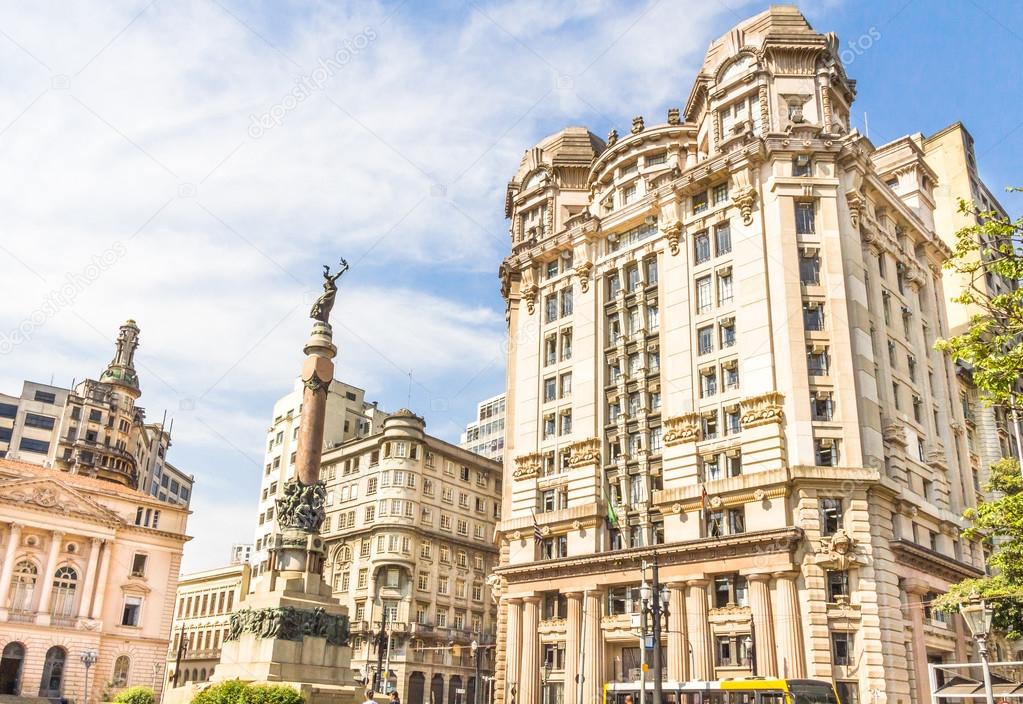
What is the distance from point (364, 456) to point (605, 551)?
36.0m

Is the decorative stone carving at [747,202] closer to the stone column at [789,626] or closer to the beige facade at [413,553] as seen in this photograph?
the stone column at [789,626]

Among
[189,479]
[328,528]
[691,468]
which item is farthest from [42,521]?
[189,479]

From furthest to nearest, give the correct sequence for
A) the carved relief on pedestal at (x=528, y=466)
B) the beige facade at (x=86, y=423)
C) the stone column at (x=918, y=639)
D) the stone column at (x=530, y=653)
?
the beige facade at (x=86, y=423) < the carved relief on pedestal at (x=528, y=466) < the stone column at (x=530, y=653) < the stone column at (x=918, y=639)

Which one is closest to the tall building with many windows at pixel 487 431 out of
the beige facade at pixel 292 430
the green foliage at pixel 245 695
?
the beige facade at pixel 292 430

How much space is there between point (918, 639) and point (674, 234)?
1081 inches

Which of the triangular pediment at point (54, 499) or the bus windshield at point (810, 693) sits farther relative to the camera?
the triangular pediment at point (54, 499)

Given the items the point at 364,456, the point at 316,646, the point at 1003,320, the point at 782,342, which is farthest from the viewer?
the point at 364,456

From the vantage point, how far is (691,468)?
49.4m

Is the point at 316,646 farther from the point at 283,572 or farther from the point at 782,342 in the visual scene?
the point at 782,342

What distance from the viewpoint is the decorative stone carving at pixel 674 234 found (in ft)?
183

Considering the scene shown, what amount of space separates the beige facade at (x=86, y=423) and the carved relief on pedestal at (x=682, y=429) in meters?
74.7

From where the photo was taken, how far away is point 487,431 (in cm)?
11988

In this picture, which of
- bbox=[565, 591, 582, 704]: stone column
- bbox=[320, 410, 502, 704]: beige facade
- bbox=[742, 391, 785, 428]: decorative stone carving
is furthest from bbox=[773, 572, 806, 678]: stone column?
bbox=[320, 410, 502, 704]: beige facade

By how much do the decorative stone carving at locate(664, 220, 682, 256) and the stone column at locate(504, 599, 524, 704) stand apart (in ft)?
81.0
